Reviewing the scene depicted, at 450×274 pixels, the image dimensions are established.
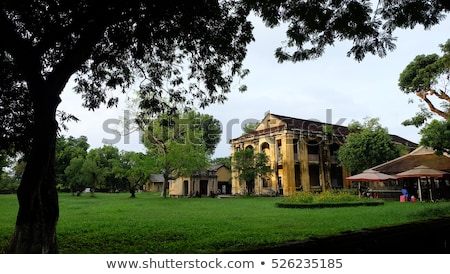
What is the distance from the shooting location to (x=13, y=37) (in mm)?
4613

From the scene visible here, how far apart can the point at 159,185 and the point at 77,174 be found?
1026 inches

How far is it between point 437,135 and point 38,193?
16.2m

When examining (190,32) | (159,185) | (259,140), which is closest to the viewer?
(190,32)

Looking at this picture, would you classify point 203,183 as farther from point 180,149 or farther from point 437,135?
point 437,135

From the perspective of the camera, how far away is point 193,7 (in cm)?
541

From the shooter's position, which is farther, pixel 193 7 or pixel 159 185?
pixel 159 185

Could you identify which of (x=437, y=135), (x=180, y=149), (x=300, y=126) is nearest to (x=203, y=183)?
(x=180, y=149)

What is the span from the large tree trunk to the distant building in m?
29.6

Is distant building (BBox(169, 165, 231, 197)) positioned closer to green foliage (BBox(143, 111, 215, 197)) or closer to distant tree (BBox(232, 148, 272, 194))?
green foliage (BBox(143, 111, 215, 197))

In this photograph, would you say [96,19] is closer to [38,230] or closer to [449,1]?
[38,230]
